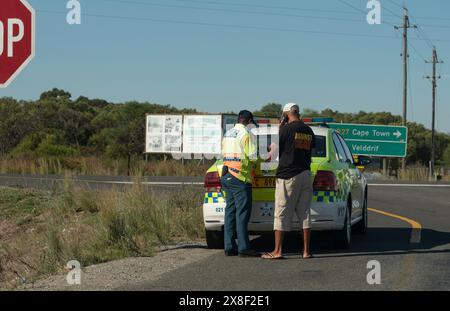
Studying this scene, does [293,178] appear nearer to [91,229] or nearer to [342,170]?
[342,170]

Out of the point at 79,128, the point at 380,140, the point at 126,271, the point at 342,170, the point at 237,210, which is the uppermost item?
the point at 79,128

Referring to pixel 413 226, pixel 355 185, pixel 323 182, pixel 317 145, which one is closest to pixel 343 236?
pixel 323 182

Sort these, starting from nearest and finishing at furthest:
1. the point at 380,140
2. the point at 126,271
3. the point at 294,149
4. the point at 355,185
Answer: the point at 126,271, the point at 294,149, the point at 355,185, the point at 380,140

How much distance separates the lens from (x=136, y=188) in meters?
14.9

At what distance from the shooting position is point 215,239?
11.2m

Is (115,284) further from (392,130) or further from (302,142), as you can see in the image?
(392,130)

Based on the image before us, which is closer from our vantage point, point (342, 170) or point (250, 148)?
point (250, 148)

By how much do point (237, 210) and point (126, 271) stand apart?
1808 millimetres

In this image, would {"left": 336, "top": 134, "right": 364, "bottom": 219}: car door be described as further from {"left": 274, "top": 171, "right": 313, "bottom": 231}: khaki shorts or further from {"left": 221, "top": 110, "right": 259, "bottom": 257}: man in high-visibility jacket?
{"left": 221, "top": 110, "right": 259, "bottom": 257}: man in high-visibility jacket

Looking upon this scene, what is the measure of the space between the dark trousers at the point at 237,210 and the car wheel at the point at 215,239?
609 mm

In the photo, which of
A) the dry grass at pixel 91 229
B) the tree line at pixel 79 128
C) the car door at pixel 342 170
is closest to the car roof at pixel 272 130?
the car door at pixel 342 170

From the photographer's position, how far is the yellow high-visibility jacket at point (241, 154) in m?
10.2

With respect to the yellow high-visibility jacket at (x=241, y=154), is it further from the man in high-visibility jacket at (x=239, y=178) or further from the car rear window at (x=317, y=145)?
the car rear window at (x=317, y=145)
